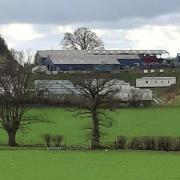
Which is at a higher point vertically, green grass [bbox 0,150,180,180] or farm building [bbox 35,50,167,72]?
farm building [bbox 35,50,167,72]

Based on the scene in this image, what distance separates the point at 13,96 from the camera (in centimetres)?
4650

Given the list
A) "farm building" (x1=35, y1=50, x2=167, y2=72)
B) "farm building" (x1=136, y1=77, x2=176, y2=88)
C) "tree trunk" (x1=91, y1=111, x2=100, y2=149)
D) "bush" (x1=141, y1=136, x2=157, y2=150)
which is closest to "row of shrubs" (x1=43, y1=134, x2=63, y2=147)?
"tree trunk" (x1=91, y1=111, x2=100, y2=149)

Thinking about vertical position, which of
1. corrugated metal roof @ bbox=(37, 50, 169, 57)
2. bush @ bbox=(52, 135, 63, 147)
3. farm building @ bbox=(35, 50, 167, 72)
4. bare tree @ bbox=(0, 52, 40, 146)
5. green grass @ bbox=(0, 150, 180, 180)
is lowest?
green grass @ bbox=(0, 150, 180, 180)

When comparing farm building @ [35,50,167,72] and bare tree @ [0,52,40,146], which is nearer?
bare tree @ [0,52,40,146]

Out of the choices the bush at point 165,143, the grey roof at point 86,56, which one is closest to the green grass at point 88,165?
the bush at point 165,143

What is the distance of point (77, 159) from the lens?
31.7m

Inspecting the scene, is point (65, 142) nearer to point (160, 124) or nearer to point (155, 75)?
point (160, 124)

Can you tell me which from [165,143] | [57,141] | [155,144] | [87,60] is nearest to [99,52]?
[87,60]

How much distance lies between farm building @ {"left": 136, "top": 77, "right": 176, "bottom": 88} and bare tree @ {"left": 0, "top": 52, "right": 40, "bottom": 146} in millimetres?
51374

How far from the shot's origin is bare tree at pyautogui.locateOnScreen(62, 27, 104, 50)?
490ft

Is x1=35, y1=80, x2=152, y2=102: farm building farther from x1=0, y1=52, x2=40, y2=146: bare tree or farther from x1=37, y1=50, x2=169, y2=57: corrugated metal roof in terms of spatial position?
x1=37, y1=50, x2=169, y2=57: corrugated metal roof

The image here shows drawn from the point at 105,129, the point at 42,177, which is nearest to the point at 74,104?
the point at 105,129

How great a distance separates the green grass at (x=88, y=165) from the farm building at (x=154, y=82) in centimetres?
6421

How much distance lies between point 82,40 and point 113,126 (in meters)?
101
